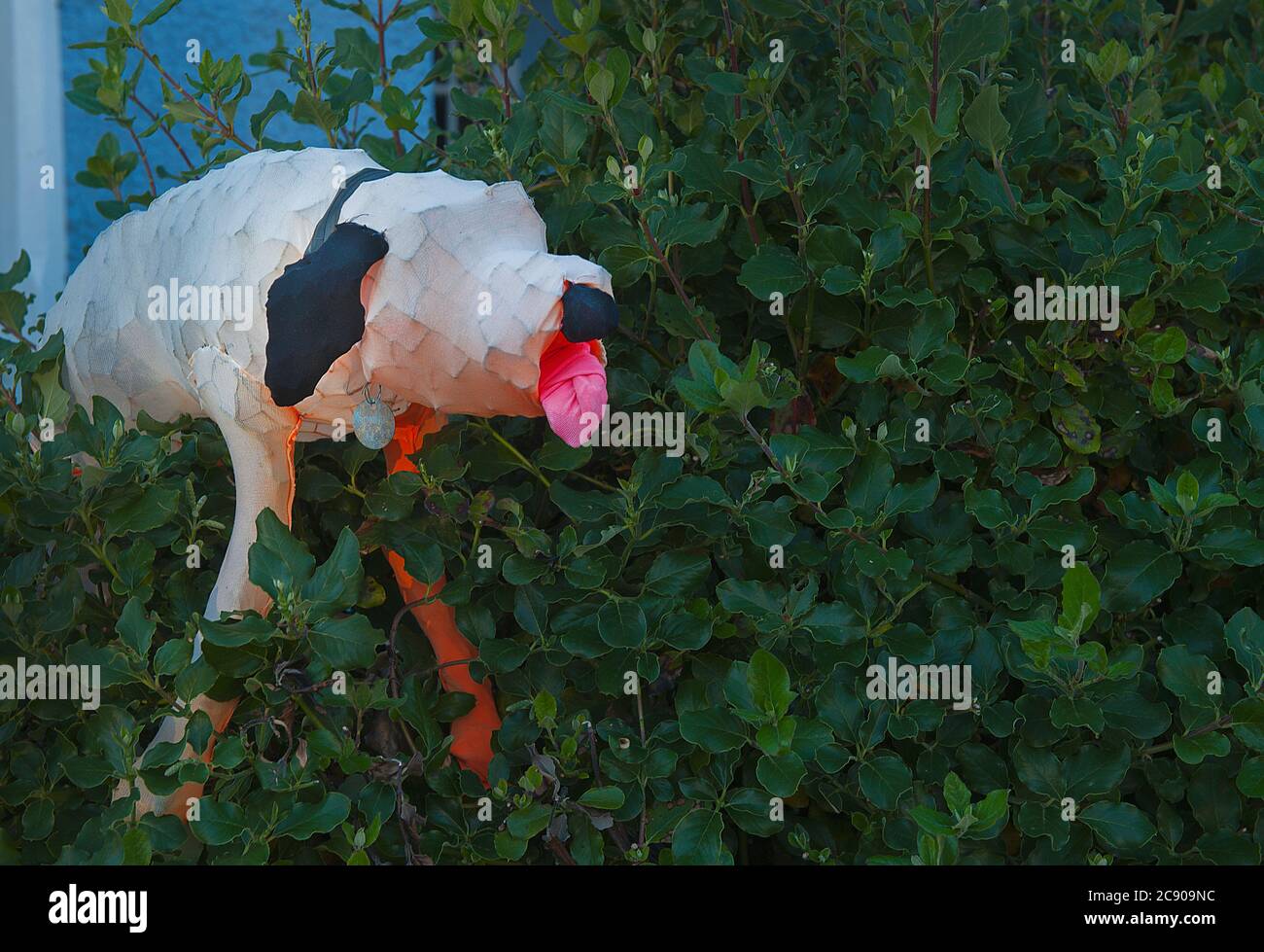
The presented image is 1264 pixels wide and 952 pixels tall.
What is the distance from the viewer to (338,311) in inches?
38.4

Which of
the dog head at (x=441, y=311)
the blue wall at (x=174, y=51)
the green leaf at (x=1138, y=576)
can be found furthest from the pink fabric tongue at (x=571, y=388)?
the blue wall at (x=174, y=51)

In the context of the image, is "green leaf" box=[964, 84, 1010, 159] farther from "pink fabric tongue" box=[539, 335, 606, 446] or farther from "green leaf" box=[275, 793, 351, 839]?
"green leaf" box=[275, 793, 351, 839]

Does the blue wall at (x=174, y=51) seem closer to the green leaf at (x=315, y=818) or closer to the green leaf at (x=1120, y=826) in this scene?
the green leaf at (x=315, y=818)

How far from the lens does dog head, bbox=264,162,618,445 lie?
0.95m

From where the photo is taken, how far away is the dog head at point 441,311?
3.10 ft

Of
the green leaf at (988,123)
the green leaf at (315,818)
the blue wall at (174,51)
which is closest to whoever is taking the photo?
the green leaf at (315,818)

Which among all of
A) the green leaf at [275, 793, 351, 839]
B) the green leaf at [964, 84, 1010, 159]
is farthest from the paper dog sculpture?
the green leaf at [964, 84, 1010, 159]

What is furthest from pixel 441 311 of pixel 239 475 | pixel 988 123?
pixel 988 123

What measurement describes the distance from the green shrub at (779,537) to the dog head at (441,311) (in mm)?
103

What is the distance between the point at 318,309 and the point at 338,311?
16mm

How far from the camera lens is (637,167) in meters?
1.10

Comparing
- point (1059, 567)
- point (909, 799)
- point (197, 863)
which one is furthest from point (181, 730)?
point (1059, 567)

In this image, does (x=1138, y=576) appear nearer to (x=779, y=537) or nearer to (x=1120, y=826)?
(x=1120, y=826)

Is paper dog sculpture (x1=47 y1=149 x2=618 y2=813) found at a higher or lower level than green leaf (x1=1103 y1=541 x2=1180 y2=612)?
higher
